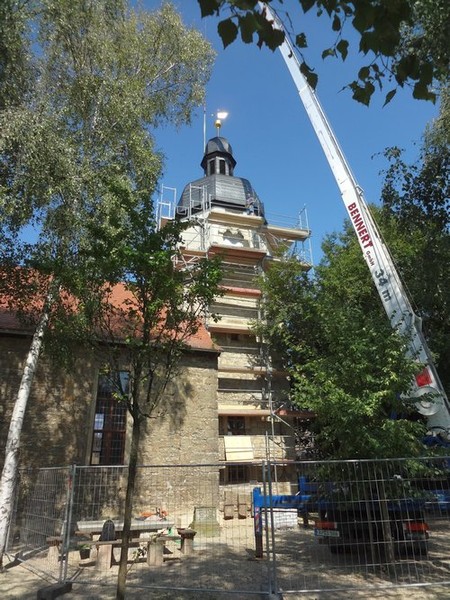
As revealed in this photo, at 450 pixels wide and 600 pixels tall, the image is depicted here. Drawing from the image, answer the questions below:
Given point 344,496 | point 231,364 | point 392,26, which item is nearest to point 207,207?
point 231,364

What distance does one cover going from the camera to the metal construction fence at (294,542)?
6.54m

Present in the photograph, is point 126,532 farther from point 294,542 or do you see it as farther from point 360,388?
point 294,542

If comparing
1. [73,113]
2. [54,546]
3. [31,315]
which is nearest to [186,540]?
[54,546]

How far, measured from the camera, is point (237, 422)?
71.5 feet

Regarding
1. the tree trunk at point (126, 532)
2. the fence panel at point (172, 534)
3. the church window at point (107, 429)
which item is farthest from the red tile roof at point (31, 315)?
the fence panel at point (172, 534)

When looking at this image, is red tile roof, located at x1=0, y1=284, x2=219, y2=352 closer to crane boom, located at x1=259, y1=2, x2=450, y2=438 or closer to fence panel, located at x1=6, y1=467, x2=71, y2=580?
fence panel, located at x1=6, y1=467, x2=71, y2=580

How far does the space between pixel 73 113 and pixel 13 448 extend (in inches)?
342

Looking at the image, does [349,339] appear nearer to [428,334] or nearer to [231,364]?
[428,334]

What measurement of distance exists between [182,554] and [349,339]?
5.43m

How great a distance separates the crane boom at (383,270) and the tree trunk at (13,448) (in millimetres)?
7794

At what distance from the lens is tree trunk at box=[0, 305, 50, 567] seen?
349 inches

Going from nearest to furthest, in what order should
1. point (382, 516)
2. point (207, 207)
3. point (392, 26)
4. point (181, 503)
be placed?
point (392, 26), point (382, 516), point (181, 503), point (207, 207)

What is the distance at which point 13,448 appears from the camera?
930 cm

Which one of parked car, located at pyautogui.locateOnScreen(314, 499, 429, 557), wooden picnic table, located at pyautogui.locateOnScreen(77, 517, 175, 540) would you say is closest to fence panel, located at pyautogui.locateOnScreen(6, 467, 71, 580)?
wooden picnic table, located at pyautogui.locateOnScreen(77, 517, 175, 540)
